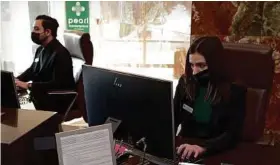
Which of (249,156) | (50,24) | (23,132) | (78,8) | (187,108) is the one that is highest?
(78,8)

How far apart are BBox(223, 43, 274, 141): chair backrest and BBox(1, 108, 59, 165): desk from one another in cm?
106

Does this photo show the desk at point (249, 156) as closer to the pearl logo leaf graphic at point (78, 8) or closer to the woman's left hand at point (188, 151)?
the woman's left hand at point (188, 151)

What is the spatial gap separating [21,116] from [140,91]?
378 millimetres

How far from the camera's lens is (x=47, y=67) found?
2.76 meters

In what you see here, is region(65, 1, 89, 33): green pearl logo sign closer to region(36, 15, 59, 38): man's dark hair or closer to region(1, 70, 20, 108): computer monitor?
region(36, 15, 59, 38): man's dark hair

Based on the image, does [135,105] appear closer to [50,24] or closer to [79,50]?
[79,50]

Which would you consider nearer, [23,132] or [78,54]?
[23,132]

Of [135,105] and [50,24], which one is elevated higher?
[50,24]

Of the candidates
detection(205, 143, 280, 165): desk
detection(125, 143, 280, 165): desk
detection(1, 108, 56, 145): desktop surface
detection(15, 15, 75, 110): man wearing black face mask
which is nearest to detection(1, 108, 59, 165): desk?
detection(1, 108, 56, 145): desktop surface

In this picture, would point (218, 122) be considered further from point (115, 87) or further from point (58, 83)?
point (58, 83)

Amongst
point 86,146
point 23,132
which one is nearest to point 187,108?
point 86,146

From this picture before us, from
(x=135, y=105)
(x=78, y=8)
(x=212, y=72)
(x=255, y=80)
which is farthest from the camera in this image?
(x=78, y=8)

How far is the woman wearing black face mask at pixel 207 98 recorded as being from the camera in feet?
4.96

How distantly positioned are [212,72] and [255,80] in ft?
1.23
